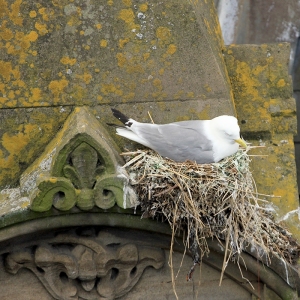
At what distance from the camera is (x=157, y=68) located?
3148 millimetres

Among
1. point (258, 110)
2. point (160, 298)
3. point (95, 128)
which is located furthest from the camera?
point (258, 110)

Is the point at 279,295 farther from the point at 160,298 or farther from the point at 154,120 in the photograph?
the point at 154,120

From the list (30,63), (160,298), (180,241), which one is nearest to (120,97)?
(30,63)

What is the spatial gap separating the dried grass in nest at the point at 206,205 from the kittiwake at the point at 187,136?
53 mm

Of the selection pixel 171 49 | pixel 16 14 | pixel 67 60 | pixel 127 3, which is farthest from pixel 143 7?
pixel 16 14

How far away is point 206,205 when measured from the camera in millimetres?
2941

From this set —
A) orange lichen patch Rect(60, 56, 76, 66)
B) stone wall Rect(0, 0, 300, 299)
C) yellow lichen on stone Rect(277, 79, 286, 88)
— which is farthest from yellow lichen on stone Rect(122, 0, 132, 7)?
yellow lichen on stone Rect(277, 79, 286, 88)

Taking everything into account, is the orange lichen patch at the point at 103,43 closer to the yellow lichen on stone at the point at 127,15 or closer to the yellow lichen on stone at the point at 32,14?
the yellow lichen on stone at the point at 127,15

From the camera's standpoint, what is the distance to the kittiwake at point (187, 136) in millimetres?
3084

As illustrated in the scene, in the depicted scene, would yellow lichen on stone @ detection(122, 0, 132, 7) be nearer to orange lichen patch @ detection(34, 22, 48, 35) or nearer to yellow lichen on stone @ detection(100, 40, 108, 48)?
yellow lichen on stone @ detection(100, 40, 108, 48)

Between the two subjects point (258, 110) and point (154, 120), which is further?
point (258, 110)

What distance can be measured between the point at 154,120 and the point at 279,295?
89 centimetres

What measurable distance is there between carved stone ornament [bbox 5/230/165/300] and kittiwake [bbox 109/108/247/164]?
42 centimetres

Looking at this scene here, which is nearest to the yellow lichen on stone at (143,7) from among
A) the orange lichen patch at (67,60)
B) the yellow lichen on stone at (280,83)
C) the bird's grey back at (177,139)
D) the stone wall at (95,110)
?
the stone wall at (95,110)
